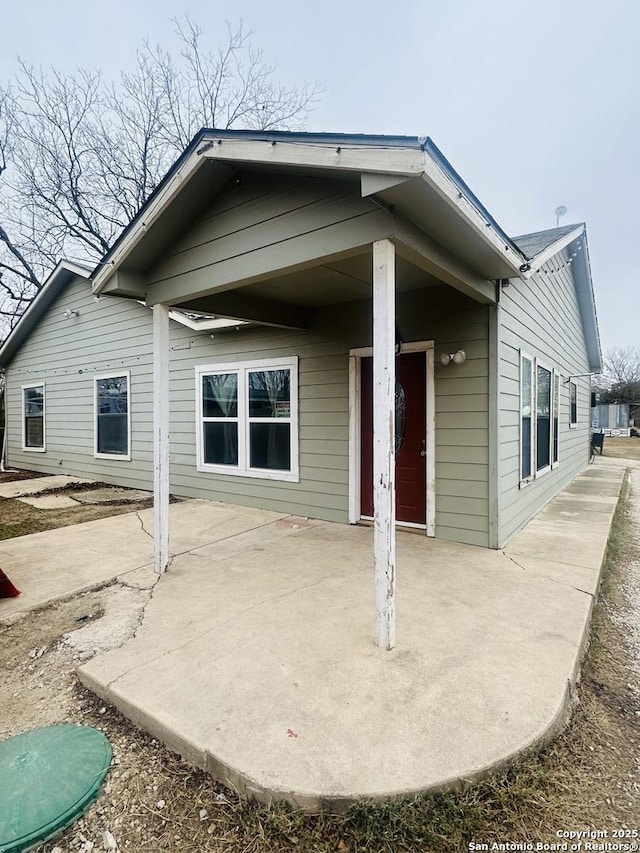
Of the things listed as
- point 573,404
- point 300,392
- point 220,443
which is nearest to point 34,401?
point 220,443

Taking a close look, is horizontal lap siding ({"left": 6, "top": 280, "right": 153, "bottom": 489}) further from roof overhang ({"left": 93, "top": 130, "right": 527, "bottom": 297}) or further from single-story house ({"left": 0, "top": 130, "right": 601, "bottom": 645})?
roof overhang ({"left": 93, "top": 130, "right": 527, "bottom": 297})

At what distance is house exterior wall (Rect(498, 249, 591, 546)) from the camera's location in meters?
4.45

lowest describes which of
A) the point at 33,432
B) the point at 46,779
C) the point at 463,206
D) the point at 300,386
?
the point at 46,779

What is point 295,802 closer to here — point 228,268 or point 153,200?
point 228,268

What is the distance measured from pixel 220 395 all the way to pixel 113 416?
307 centimetres

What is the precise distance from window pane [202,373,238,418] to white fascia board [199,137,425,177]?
380 centimetres

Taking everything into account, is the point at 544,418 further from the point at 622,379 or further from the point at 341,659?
the point at 622,379

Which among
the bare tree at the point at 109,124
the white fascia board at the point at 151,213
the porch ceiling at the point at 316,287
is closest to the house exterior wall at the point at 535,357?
the porch ceiling at the point at 316,287

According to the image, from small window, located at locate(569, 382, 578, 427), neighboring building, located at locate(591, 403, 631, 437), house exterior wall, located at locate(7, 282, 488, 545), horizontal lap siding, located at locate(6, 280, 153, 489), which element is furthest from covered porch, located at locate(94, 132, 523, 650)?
neighboring building, located at locate(591, 403, 631, 437)

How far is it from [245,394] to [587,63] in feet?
40.4

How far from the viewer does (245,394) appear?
638cm

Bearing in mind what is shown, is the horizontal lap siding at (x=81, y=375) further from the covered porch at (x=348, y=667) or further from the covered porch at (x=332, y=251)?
the covered porch at (x=348, y=667)

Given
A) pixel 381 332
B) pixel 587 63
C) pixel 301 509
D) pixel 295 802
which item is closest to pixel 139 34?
pixel 587 63

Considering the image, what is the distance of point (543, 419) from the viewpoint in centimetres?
633
